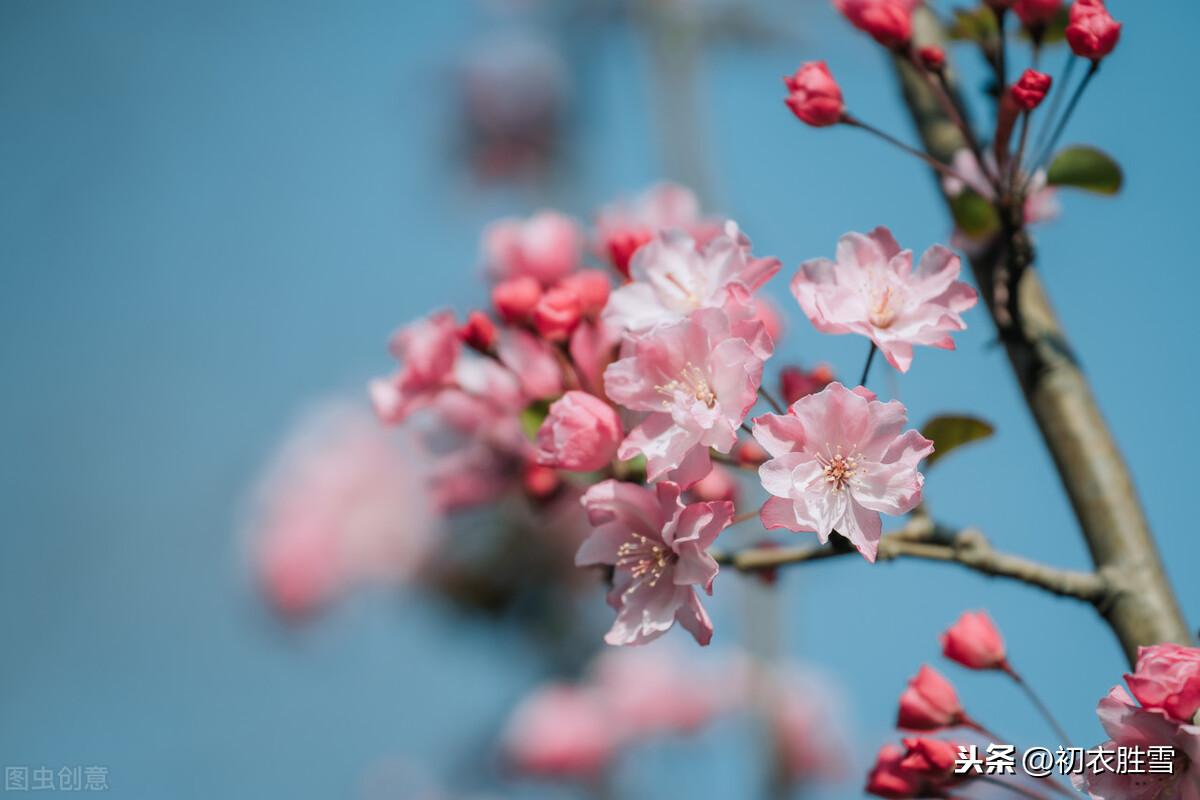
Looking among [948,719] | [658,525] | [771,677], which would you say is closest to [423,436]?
[658,525]

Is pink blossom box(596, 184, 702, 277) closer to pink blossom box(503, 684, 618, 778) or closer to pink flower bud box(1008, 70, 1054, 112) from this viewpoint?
pink flower bud box(1008, 70, 1054, 112)

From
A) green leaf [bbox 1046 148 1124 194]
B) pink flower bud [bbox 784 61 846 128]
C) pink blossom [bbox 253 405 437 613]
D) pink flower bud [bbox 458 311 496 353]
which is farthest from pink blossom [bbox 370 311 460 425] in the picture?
pink blossom [bbox 253 405 437 613]

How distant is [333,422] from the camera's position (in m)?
3.06

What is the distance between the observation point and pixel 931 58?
3.30 feet

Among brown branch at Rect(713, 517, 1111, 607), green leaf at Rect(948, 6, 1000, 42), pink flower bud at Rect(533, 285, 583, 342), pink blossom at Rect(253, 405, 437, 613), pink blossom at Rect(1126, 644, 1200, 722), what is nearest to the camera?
pink blossom at Rect(1126, 644, 1200, 722)

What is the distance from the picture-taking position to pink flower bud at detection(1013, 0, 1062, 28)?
3.35 feet

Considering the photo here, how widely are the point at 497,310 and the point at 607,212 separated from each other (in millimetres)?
243

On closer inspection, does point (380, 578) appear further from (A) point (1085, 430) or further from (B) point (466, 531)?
(A) point (1085, 430)

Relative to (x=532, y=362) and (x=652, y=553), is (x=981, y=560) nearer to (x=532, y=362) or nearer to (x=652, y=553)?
(x=652, y=553)

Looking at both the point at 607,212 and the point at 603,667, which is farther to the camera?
the point at 603,667

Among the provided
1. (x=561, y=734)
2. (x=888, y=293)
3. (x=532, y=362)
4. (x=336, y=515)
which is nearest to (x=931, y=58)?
(x=888, y=293)

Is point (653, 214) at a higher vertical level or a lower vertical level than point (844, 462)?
higher

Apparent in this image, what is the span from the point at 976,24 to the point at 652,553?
708mm

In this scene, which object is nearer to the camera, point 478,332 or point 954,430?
point 954,430
